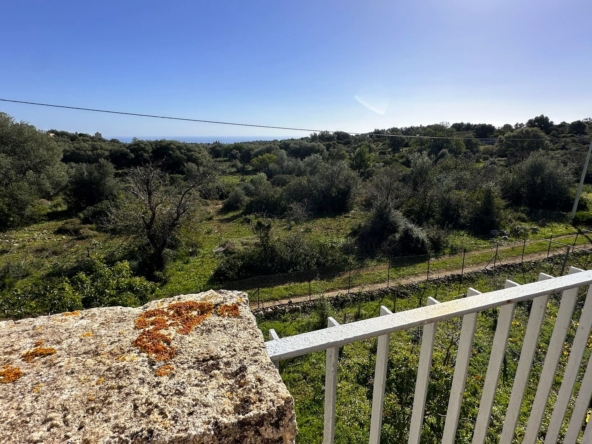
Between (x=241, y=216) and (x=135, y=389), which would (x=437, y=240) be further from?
(x=135, y=389)

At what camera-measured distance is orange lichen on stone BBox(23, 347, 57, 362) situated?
76 cm

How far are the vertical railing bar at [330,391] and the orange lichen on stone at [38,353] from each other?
725 millimetres

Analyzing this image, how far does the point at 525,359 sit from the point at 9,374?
170 cm

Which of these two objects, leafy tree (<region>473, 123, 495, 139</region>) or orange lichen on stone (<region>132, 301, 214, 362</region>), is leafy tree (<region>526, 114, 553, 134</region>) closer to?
leafy tree (<region>473, 123, 495, 139</region>)

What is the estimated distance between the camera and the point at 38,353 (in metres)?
0.78

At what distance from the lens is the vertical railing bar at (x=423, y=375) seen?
1.08 m

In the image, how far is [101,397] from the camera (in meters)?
0.67

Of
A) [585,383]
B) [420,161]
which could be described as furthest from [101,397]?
[420,161]

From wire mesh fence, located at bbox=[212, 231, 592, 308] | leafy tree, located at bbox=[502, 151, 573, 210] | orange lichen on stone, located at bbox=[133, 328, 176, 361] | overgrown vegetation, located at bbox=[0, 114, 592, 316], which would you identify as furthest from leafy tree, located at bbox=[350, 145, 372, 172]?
orange lichen on stone, located at bbox=[133, 328, 176, 361]

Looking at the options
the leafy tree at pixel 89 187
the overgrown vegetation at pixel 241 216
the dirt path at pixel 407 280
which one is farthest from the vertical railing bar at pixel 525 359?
the leafy tree at pixel 89 187

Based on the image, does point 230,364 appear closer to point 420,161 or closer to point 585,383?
point 585,383

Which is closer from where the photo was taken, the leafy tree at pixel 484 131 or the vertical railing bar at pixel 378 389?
the vertical railing bar at pixel 378 389

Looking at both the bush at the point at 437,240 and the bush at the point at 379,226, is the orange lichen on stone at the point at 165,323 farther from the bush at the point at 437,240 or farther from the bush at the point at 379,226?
the bush at the point at 437,240

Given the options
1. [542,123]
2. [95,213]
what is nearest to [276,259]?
[95,213]
